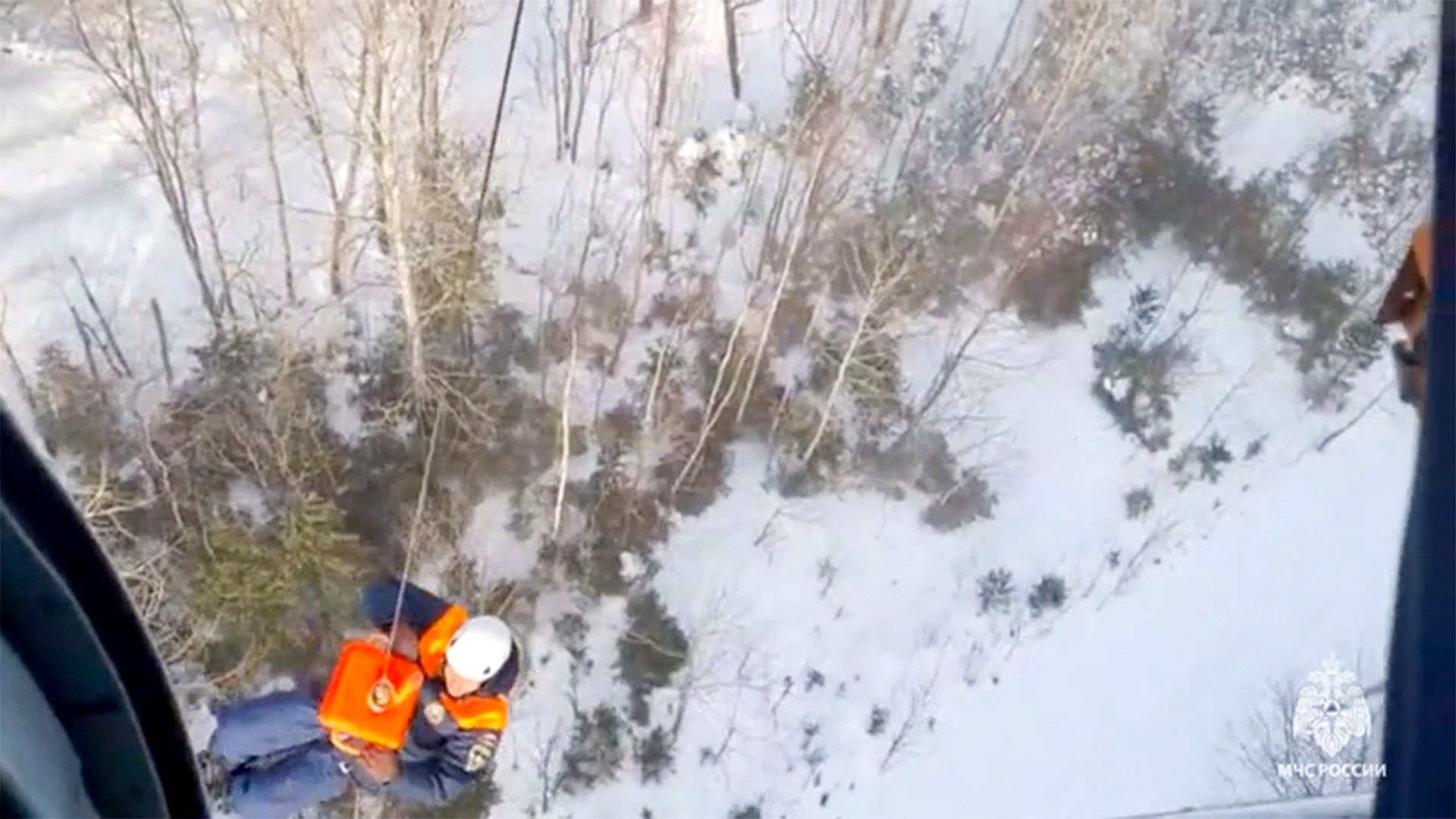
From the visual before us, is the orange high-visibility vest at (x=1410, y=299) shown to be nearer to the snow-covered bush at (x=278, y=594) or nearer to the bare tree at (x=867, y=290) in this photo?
the bare tree at (x=867, y=290)

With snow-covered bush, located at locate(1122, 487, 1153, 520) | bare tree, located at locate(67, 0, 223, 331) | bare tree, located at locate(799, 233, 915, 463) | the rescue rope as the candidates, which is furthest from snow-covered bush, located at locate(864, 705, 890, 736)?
bare tree, located at locate(67, 0, 223, 331)

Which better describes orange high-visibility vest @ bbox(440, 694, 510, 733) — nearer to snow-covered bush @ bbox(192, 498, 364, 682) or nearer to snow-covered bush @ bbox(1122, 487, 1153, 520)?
snow-covered bush @ bbox(192, 498, 364, 682)

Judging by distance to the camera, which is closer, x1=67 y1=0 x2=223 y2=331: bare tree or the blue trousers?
the blue trousers

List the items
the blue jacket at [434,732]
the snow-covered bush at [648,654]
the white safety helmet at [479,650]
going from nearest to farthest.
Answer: the white safety helmet at [479,650] < the blue jacket at [434,732] < the snow-covered bush at [648,654]

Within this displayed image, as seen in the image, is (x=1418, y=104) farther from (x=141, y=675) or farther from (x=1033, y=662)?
(x=141, y=675)

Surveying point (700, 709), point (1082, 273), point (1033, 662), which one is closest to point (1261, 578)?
point (1033, 662)

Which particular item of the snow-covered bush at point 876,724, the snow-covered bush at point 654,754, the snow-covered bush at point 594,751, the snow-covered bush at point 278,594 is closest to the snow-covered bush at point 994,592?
the snow-covered bush at point 876,724
